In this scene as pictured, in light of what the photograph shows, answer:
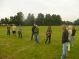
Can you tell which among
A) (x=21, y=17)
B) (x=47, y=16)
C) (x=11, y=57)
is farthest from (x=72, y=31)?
(x=47, y=16)

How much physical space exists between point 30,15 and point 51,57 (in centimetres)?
14973

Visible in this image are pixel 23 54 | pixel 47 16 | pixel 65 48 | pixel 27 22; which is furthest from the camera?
pixel 47 16

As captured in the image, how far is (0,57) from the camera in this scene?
64.8 ft

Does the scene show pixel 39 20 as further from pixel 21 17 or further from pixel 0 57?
pixel 0 57

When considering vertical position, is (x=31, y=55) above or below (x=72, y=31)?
below

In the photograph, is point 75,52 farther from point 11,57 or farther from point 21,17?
point 21,17

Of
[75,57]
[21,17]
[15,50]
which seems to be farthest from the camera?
[21,17]

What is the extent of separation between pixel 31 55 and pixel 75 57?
125 inches

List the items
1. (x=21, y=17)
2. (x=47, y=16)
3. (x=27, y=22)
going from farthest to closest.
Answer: (x=47, y=16)
(x=21, y=17)
(x=27, y=22)

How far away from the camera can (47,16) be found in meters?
161

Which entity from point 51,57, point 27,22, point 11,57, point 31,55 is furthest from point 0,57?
point 27,22

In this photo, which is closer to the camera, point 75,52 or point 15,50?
point 75,52

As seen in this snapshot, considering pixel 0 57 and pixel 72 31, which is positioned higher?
pixel 72 31

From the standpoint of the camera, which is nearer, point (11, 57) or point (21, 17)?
point (11, 57)
